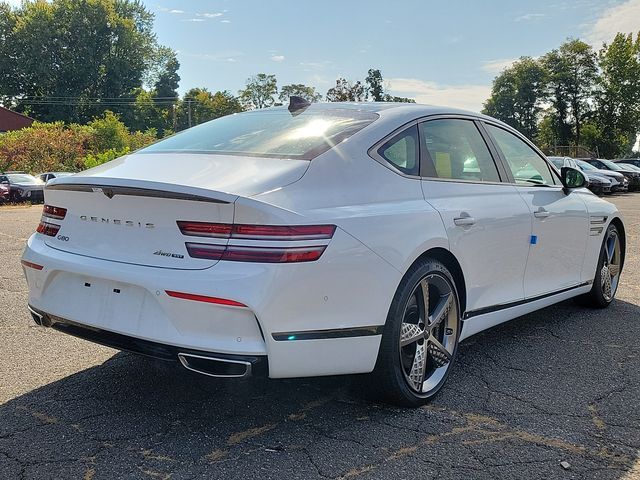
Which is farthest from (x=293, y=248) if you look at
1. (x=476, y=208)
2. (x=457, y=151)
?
(x=457, y=151)

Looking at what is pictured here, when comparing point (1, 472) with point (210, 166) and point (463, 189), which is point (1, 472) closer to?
point (210, 166)

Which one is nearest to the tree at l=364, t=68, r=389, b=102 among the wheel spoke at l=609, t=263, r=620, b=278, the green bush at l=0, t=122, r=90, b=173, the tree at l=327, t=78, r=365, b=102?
the tree at l=327, t=78, r=365, b=102

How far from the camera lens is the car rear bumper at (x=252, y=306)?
2486 millimetres

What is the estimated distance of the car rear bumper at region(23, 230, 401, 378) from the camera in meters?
2.49

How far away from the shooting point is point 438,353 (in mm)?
3363

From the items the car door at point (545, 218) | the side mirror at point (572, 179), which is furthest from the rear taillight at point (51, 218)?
the side mirror at point (572, 179)

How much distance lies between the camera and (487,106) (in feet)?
240

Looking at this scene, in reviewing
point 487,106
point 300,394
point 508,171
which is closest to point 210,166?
point 300,394

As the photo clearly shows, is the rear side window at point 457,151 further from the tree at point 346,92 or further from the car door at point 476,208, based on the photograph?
the tree at point 346,92

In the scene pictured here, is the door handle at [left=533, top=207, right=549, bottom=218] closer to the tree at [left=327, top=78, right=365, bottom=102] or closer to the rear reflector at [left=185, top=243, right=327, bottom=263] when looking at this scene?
the rear reflector at [left=185, top=243, right=327, bottom=263]

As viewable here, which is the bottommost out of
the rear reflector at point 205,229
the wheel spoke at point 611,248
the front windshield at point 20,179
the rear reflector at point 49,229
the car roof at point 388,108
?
the front windshield at point 20,179

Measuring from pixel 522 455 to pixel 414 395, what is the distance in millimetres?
616

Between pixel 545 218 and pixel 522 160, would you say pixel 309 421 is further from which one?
pixel 522 160

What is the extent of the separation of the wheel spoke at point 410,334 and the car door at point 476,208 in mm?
478
